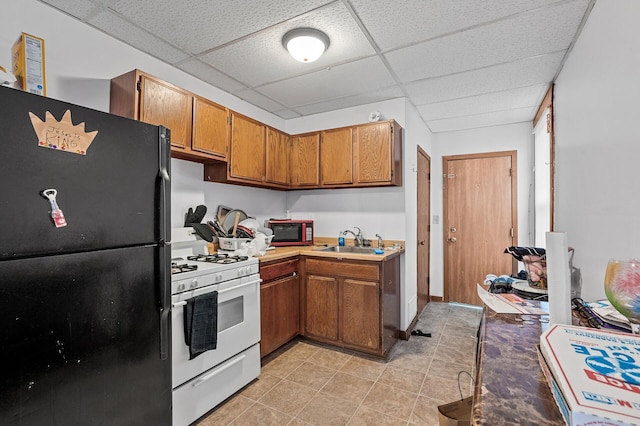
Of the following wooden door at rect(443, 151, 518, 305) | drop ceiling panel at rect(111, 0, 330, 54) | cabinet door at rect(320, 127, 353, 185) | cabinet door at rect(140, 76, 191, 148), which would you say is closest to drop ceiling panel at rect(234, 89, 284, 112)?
cabinet door at rect(320, 127, 353, 185)

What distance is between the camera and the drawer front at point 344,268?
8.51 ft

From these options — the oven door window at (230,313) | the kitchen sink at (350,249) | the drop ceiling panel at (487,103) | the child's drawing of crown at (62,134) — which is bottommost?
the oven door window at (230,313)

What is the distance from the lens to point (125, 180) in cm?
137

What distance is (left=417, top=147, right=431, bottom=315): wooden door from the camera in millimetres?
3715

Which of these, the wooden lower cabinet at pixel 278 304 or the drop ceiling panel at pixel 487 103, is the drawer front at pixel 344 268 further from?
the drop ceiling panel at pixel 487 103

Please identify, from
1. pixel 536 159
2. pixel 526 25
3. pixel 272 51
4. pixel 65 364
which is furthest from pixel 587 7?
pixel 65 364

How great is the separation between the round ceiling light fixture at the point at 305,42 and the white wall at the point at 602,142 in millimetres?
1522

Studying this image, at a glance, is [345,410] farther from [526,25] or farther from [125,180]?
[526,25]

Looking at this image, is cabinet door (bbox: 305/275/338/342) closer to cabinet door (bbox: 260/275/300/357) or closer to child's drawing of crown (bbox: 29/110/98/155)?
cabinet door (bbox: 260/275/300/357)

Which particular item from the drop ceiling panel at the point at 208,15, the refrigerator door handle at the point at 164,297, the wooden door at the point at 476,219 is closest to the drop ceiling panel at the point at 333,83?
the drop ceiling panel at the point at 208,15

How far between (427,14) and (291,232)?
7.75 feet

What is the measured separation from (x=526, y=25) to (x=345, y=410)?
9.17ft

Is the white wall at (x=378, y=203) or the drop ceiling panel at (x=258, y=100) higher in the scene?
the drop ceiling panel at (x=258, y=100)

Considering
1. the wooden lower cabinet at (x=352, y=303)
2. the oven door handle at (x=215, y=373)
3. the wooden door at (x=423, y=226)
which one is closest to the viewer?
the oven door handle at (x=215, y=373)
